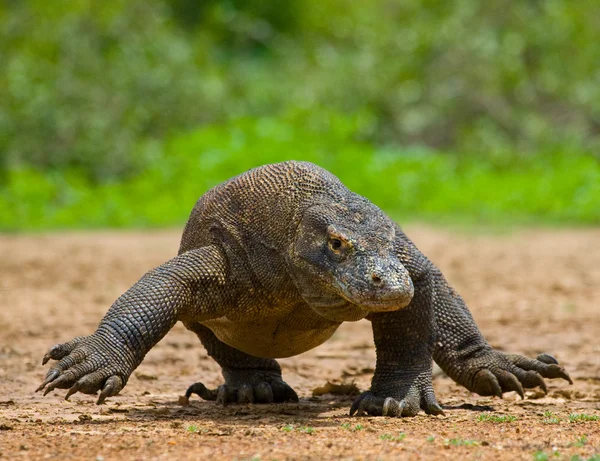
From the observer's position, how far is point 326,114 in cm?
1714

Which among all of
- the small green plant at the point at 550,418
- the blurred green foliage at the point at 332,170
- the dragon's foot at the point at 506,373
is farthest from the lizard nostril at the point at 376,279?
the blurred green foliage at the point at 332,170

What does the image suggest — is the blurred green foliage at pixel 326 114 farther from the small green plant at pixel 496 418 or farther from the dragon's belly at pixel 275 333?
the small green plant at pixel 496 418

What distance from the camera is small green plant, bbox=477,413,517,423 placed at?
4.32 metres

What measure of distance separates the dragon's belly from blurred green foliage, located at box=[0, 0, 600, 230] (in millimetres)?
9229

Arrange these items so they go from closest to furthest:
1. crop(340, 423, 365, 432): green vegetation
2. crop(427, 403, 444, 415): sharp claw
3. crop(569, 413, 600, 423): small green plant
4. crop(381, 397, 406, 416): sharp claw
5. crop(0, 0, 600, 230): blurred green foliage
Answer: crop(340, 423, 365, 432): green vegetation → crop(569, 413, 600, 423): small green plant → crop(381, 397, 406, 416): sharp claw → crop(427, 403, 444, 415): sharp claw → crop(0, 0, 600, 230): blurred green foliage

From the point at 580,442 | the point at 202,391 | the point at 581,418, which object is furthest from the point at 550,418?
the point at 202,391

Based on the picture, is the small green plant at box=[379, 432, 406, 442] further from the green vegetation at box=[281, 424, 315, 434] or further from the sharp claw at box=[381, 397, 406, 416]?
the sharp claw at box=[381, 397, 406, 416]

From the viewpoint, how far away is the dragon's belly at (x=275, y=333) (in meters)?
4.77

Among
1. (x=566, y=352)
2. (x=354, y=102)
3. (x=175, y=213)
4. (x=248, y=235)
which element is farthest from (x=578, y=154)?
(x=248, y=235)

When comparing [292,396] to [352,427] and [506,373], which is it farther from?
[352,427]

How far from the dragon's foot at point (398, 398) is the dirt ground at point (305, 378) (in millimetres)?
122

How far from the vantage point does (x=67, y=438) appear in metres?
3.82

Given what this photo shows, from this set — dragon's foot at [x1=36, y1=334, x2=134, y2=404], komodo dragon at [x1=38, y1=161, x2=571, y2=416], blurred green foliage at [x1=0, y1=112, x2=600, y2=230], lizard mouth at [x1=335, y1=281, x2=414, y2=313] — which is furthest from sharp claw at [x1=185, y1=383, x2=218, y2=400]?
blurred green foliage at [x1=0, y1=112, x2=600, y2=230]

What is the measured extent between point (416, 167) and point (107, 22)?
254 inches
